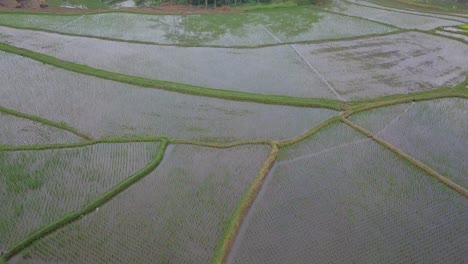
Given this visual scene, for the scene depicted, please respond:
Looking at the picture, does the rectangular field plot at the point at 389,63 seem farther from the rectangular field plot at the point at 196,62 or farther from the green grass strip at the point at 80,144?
the green grass strip at the point at 80,144

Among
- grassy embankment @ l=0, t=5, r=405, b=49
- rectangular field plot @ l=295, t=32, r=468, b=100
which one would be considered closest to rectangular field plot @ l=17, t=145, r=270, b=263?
rectangular field plot @ l=295, t=32, r=468, b=100

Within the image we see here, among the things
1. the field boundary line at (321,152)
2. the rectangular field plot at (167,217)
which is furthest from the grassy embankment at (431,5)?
the rectangular field plot at (167,217)

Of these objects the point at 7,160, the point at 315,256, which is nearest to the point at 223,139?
the point at 315,256

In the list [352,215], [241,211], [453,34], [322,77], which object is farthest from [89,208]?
[453,34]

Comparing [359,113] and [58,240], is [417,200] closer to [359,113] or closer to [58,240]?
[359,113]

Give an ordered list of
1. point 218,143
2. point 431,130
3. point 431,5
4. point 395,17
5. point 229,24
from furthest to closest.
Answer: point 431,5 < point 395,17 < point 229,24 < point 431,130 < point 218,143

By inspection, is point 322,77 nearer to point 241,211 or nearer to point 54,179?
point 241,211
